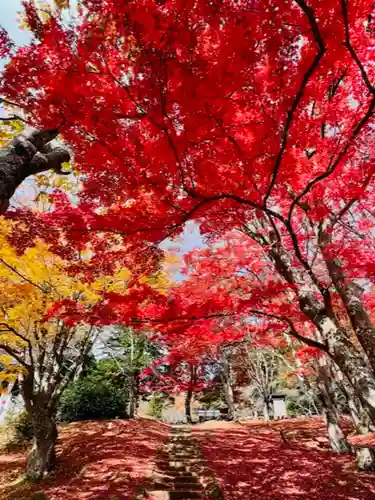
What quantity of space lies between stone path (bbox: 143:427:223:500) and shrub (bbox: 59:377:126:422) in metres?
7.46

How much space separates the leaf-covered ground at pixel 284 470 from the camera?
7.05 metres

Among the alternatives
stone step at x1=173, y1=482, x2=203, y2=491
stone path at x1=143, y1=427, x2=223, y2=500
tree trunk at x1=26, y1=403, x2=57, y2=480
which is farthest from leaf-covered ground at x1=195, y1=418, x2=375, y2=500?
tree trunk at x1=26, y1=403, x2=57, y2=480

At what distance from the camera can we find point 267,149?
5266mm

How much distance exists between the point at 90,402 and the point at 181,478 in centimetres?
1114

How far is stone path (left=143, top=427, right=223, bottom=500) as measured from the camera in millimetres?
7047

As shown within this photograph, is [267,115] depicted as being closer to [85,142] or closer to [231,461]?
[85,142]

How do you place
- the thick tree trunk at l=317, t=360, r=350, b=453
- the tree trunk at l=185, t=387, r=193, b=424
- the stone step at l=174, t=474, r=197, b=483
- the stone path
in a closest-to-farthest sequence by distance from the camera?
the stone path
the stone step at l=174, t=474, r=197, b=483
the thick tree trunk at l=317, t=360, r=350, b=453
the tree trunk at l=185, t=387, r=193, b=424

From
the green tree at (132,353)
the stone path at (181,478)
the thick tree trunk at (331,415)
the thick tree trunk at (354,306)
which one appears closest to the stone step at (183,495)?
the stone path at (181,478)

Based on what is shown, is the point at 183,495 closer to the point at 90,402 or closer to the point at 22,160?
the point at 22,160

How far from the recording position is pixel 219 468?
904 cm

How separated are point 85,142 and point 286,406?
2969 cm

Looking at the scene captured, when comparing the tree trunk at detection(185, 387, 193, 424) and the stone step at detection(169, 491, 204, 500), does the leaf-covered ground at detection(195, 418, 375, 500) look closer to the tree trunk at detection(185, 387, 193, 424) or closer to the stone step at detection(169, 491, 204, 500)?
the stone step at detection(169, 491, 204, 500)

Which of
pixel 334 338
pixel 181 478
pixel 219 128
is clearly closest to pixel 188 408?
pixel 181 478

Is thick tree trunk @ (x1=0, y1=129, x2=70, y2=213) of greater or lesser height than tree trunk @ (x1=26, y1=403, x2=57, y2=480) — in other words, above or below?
above
